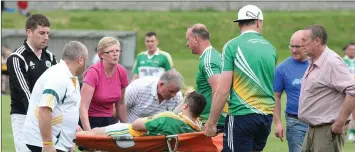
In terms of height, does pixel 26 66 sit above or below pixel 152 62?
above

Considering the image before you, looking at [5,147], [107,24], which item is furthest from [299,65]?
[107,24]

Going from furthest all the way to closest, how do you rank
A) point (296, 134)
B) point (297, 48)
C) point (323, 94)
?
point (297, 48) → point (296, 134) → point (323, 94)

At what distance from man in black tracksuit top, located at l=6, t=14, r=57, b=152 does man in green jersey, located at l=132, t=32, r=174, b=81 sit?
8394 millimetres

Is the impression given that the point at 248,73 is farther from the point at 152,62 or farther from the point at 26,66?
the point at 152,62

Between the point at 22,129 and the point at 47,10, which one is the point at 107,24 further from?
the point at 22,129

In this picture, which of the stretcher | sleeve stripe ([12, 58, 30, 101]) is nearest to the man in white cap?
the stretcher

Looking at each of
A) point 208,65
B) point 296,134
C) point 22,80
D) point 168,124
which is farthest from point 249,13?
point 22,80

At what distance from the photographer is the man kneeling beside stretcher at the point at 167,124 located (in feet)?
31.4

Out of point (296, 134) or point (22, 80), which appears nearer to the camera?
point (22, 80)

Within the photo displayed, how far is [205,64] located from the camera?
1032 centimetres

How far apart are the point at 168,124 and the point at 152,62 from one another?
346 inches

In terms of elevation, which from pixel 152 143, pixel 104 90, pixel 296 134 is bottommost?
pixel 296 134

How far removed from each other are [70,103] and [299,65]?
3613 millimetres

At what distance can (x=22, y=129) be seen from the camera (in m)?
9.42
